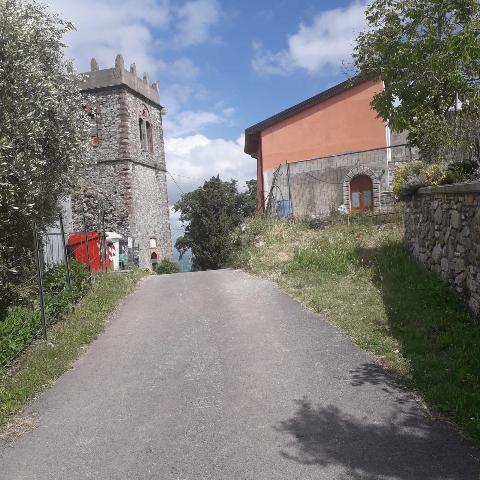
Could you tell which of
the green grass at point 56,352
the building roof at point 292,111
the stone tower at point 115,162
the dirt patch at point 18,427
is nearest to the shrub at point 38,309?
the green grass at point 56,352

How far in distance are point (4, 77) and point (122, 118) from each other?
17.1 metres

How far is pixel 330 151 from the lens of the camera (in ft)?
81.4

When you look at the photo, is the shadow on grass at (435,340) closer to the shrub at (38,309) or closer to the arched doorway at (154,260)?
the shrub at (38,309)

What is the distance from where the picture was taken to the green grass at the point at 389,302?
564cm

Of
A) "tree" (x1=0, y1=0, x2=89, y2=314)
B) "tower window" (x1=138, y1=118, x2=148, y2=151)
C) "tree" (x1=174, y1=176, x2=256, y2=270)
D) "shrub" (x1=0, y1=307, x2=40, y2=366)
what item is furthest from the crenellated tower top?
"shrub" (x1=0, y1=307, x2=40, y2=366)

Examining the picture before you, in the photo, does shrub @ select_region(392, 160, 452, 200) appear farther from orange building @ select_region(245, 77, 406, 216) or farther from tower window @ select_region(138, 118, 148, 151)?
tower window @ select_region(138, 118, 148, 151)

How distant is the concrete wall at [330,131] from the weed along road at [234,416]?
1704 cm

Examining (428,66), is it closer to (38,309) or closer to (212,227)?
(38,309)

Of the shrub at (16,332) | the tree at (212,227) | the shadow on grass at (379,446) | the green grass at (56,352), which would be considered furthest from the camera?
the tree at (212,227)

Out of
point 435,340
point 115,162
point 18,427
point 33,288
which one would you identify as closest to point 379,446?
point 435,340

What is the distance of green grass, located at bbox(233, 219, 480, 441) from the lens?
222 inches

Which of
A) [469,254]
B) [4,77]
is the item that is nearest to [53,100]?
[4,77]

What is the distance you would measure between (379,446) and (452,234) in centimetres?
461

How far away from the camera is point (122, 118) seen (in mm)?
26641
